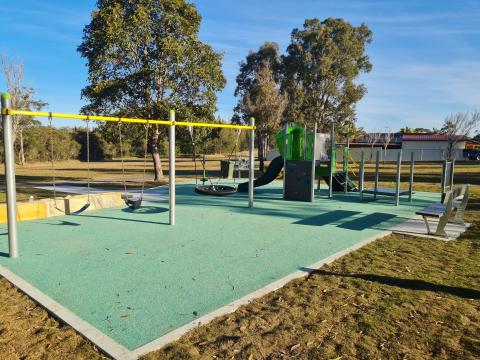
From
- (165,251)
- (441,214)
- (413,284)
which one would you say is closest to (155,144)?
(165,251)

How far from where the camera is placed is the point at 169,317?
341cm

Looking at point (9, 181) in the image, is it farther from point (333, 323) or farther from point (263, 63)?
point (263, 63)

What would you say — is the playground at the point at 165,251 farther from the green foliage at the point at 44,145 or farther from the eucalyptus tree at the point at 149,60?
the green foliage at the point at 44,145

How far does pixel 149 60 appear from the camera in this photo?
15.9 metres

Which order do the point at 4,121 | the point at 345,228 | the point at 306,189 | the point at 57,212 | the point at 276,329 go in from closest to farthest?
the point at 276,329
the point at 4,121
the point at 345,228
the point at 57,212
the point at 306,189

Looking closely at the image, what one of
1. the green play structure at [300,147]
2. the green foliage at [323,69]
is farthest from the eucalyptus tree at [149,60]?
the green foliage at [323,69]

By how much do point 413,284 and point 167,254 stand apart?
11.1ft

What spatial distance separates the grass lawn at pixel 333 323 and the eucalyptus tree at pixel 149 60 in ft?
41.6

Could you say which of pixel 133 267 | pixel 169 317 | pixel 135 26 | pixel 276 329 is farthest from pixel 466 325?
pixel 135 26

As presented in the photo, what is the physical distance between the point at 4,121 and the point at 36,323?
10.7ft

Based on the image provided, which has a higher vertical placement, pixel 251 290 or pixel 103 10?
pixel 103 10

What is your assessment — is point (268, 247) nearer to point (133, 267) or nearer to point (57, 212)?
point (133, 267)

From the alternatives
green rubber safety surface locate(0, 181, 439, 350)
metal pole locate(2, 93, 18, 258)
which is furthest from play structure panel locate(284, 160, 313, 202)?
metal pole locate(2, 93, 18, 258)

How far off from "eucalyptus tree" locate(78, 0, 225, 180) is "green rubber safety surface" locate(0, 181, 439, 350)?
7741 mm
